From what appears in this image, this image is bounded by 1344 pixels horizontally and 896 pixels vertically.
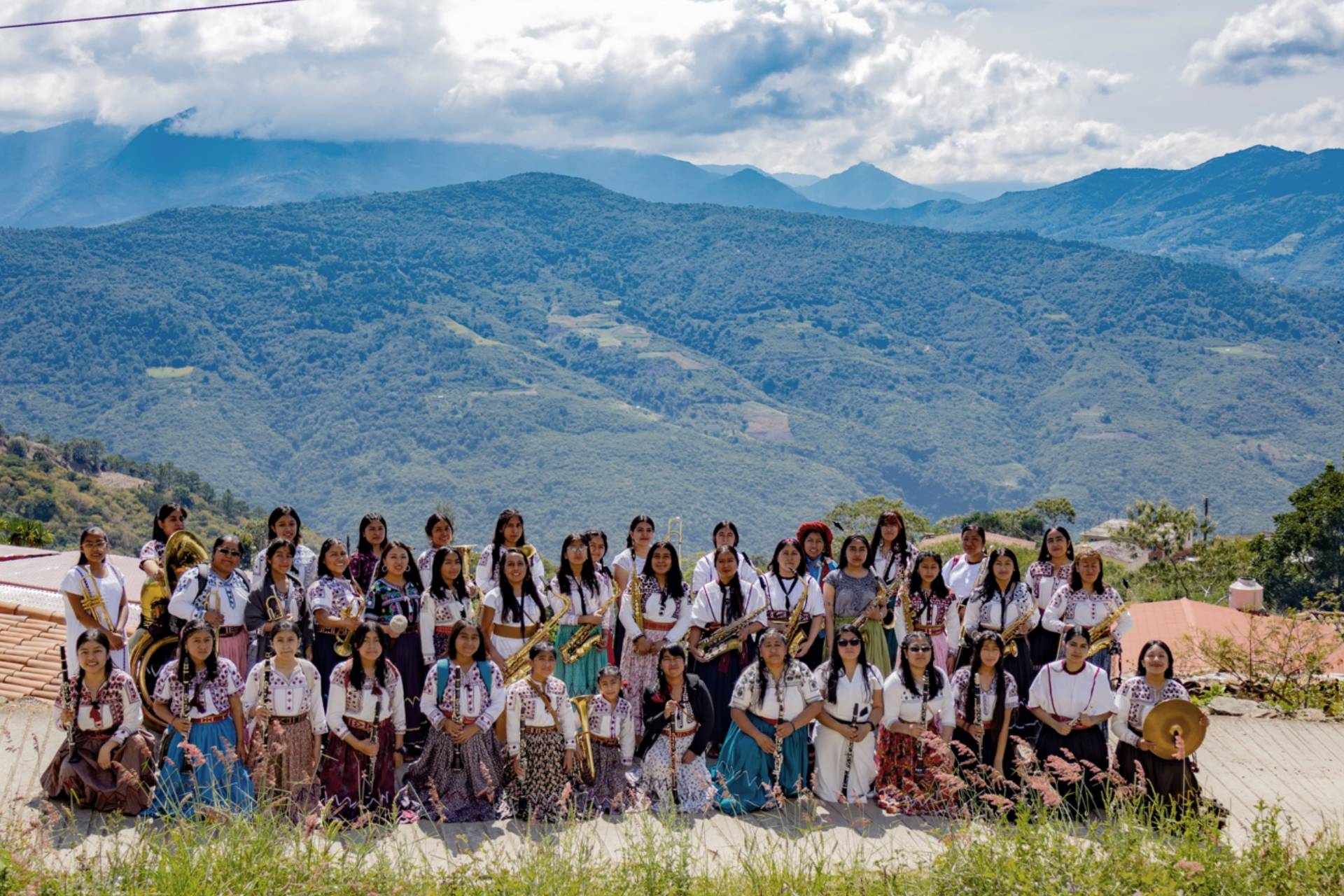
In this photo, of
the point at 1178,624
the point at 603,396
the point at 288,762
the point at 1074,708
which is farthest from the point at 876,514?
the point at 603,396

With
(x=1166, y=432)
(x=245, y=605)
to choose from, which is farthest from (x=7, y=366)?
(x=245, y=605)

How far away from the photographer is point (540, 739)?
6523mm

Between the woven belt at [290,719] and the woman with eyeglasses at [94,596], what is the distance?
132 centimetres

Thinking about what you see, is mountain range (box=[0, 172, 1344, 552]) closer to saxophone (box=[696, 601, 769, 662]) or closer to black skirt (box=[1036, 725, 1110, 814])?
saxophone (box=[696, 601, 769, 662])

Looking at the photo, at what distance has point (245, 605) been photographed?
7.14m

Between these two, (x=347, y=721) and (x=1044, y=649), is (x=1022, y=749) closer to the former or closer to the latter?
(x=1044, y=649)

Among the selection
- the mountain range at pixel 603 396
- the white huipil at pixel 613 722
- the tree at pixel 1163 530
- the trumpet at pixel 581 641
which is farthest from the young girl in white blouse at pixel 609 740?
the mountain range at pixel 603 396

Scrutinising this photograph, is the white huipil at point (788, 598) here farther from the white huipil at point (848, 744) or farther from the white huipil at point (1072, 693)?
the white huipil at point (1072, 693)

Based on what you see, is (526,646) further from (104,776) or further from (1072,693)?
(1072,693)

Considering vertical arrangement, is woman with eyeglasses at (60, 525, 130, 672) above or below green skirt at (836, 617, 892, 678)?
above

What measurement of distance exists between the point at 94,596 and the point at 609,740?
3.15 metres

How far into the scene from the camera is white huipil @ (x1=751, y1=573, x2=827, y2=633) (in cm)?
755

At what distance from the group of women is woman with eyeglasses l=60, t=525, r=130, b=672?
2 cm

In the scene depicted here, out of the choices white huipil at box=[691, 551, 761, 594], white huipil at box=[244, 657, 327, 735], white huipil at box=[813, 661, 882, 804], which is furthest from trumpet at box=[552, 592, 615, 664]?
white huipil at box=[244, 657, 327, 735]
